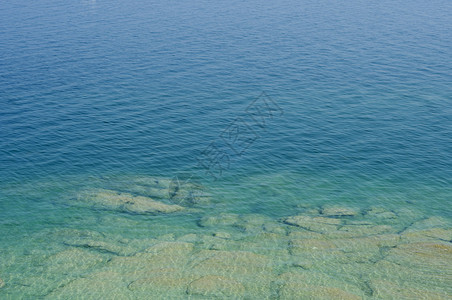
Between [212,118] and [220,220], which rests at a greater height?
[212,118]

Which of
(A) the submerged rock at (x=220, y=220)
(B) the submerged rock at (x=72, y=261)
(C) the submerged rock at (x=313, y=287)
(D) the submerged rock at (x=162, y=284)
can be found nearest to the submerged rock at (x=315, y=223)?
(A) the submerged rock at (x=220, y=220)

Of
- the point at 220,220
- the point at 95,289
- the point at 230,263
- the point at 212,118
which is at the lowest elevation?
the point at 220,220

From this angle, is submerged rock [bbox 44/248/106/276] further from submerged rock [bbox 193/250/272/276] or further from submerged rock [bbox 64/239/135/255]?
submerged rock [bbox 193/250/272/276]

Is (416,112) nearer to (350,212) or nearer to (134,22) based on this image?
A: (350,212)

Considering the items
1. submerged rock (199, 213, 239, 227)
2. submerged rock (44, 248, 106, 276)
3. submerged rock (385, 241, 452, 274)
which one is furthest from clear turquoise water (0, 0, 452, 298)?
submerged rock (385, 241, 452, 274)

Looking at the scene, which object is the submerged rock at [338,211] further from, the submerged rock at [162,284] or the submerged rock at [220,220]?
the submerged rock at [162,284]


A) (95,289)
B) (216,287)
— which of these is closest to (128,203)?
(95,289)

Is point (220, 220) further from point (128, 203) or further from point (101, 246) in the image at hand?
point (101, 246)
